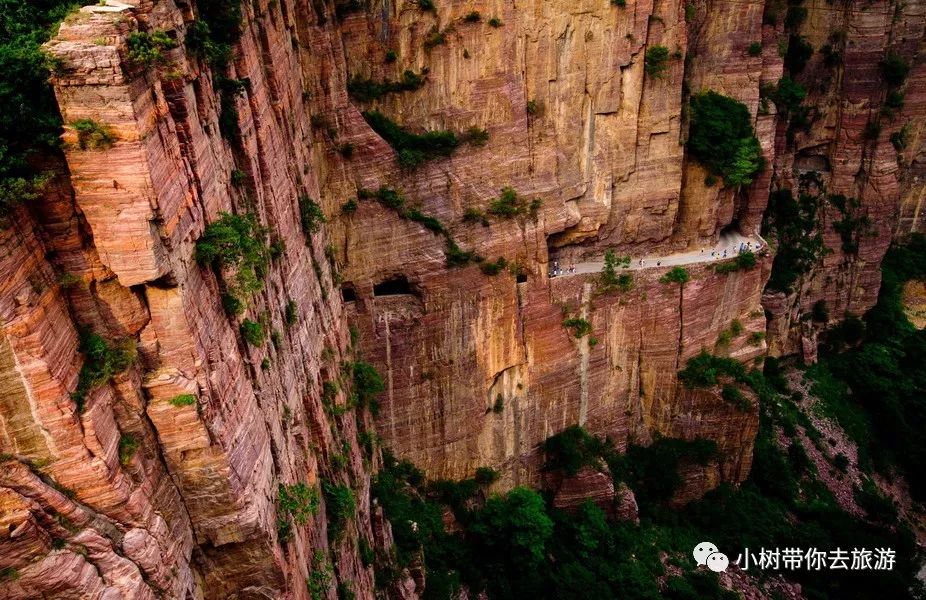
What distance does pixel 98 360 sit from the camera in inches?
497

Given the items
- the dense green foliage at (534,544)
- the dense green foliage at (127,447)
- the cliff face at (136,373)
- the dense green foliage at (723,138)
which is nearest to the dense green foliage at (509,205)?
the dense green foliage at (723,138)

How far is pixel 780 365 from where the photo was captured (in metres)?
44.4

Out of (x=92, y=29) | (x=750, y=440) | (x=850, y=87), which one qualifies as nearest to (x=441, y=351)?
(x=750, y=440)

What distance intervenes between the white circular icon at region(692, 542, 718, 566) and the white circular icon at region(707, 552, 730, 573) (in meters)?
0.17

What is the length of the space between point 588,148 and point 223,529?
22.5 meters

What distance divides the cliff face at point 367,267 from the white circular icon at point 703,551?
9.86ft

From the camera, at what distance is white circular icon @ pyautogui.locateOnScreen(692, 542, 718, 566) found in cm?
3453

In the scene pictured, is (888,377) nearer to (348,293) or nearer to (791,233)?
(791,233)

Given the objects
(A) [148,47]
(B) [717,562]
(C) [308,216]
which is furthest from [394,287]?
(B) [717,562]

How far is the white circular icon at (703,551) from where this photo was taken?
34.5 meters

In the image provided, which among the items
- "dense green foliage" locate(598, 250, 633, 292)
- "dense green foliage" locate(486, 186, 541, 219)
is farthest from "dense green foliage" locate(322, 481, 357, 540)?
"dense green foliage" locate(598, 250, 633, 292)

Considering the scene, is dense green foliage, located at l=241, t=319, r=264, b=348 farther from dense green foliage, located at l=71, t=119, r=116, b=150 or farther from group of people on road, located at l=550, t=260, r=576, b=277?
group of people on road, located at l=550, t=260, r=576, b=277

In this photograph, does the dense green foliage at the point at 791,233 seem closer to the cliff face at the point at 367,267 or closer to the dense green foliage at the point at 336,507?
the cliff face at the point at 367,267

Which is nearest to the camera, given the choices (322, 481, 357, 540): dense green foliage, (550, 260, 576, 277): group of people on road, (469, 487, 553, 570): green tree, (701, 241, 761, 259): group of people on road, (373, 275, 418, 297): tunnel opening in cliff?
(322, 481, 357, 540): dense green foliage
